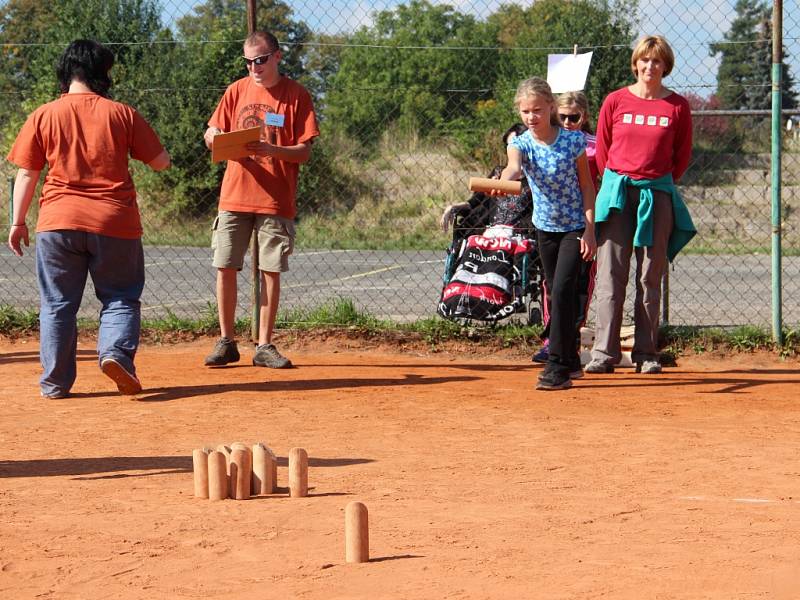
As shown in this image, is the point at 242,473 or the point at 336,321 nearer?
the point at 242,473

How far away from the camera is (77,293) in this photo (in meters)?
7.36

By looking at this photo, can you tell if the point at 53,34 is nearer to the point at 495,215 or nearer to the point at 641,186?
the point at 495,215

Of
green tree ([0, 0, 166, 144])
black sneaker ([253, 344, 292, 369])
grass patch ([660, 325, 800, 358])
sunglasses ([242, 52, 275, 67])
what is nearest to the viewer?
sunglasses ([242, 52, 275, 67])

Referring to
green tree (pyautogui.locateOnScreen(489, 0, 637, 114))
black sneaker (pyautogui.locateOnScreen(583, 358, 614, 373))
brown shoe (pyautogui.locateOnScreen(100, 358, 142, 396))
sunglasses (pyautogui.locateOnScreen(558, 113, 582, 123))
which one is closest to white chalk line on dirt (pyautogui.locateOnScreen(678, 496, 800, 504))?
black sneaker (pyautogui.locateOnScreen(583, 358, 614, 373))

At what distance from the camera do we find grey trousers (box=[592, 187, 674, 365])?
789 cm

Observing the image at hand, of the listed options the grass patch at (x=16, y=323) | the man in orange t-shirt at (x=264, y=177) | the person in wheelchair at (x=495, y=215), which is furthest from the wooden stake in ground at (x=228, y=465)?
the grass patch at (x=16, y=323)

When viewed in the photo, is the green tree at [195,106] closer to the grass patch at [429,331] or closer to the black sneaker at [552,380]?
the grass patch at [429,331]

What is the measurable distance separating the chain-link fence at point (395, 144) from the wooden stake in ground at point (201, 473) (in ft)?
16.6

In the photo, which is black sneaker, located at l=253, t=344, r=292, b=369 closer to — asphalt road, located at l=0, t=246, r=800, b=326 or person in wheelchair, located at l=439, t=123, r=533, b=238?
person in wheelchair, located at l=439, t=123, r=533, b=238

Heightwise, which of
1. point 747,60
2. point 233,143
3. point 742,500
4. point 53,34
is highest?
point 53,34

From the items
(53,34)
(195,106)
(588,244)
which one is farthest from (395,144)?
(53,34)

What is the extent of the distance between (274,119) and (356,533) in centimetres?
462

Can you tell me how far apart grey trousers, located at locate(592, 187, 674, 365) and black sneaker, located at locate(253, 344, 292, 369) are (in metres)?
2.02

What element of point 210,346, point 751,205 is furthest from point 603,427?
point 751,205
